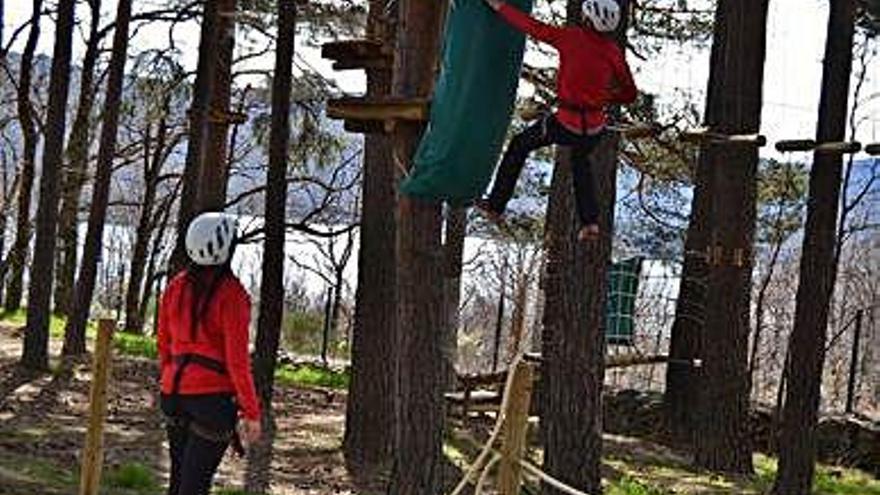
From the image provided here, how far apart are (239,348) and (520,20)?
5.49 ft

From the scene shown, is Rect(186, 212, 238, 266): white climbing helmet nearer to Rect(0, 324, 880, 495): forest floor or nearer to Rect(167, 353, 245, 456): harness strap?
Rect(167, 353, 245, 456): harness strap

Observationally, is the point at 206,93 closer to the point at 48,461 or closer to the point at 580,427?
the point at 48,461

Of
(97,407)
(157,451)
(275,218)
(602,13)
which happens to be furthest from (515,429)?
(275,218)

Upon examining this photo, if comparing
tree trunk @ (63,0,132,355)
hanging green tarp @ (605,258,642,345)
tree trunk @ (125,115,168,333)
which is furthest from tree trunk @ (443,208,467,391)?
tree trunk @ (125,115,168,333)

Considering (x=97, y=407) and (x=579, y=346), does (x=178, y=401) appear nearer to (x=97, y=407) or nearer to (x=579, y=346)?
(x=97, y=407)

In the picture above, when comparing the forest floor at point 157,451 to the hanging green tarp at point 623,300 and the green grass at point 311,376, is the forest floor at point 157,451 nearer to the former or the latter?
the hanging green tarp at point 623,300

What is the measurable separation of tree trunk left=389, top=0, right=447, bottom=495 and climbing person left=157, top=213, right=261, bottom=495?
0.92 metres

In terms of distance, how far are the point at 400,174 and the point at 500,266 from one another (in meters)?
17.1

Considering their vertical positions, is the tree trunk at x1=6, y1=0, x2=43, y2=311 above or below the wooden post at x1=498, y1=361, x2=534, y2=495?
above

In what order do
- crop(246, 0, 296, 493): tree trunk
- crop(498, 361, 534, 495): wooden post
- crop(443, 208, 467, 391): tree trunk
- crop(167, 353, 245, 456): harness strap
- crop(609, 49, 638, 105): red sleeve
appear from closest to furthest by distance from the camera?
1. crop(498, 361, 534, 495): wooden post
2. crop(167, 353, 245, 456): harness strap
3. crop(609, 49, 638, 105): red sleeve
4. crop(443, 208, 467, 391): tree trunk
5. crop(246, 0, 296, 493): tree trunk

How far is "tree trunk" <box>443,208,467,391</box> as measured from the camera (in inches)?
246

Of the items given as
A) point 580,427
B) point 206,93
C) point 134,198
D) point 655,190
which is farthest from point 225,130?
point 134,198

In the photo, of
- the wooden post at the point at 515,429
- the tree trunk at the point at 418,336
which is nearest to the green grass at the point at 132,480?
the tree trunk at the point at 418,336

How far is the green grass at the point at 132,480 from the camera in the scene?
826cm
